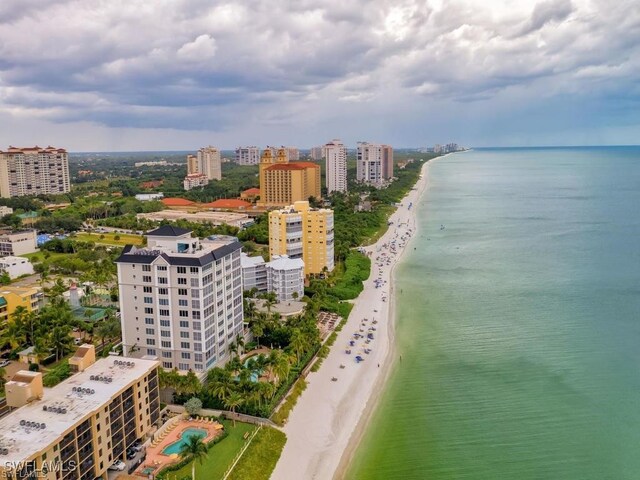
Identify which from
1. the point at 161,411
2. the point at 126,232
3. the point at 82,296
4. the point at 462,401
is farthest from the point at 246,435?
the point at 126,232

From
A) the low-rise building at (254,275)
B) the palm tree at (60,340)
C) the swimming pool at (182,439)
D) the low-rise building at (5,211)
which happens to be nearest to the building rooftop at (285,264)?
the low-rise building at (254,275)

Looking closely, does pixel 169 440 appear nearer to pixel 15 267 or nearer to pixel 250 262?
pixel 250 262

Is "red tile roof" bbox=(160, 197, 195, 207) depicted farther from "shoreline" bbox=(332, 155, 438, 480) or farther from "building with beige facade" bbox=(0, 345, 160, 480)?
"building with beige facade" bbox=(0, 345, 160, 480)

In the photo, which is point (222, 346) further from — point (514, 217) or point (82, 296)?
point (514, 217)

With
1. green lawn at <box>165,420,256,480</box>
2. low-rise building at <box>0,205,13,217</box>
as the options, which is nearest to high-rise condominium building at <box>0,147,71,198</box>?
low-rise building at <box>0,205,13,217</box>

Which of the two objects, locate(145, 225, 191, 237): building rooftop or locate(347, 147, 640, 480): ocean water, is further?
locate(145, 225, 191, 237): building rooftop

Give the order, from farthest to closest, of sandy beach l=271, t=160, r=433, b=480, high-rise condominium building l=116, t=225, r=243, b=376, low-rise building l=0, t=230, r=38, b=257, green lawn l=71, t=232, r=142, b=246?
green lawn l=71, t=232, r=142, b=246 < low-rise building l=0, t=230, r=38, b=257 < high-rise condominium building l=116, t=225, r=243, b=376 < sandy beach l=271, t=160, r=433, b=480

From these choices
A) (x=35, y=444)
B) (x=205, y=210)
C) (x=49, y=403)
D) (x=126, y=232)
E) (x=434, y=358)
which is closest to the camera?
(x=35, y=444)

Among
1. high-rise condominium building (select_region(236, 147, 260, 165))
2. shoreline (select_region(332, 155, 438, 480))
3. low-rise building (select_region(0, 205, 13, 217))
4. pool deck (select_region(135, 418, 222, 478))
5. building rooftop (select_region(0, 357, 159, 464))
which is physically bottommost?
shoreline (select_region(332, 155, 438, 480))
